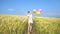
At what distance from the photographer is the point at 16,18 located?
2.37 meters

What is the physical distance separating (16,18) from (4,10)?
0.23 meters

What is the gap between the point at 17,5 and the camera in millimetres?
2412

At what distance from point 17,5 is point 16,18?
208 mm

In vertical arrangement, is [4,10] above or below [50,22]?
above

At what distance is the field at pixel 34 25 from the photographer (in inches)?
91.0

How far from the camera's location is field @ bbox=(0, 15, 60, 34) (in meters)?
2.31

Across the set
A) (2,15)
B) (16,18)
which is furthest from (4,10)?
(16,18)

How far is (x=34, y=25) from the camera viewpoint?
7.64 ft

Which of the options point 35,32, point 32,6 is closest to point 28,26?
point 35,32

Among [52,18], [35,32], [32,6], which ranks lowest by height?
[35,32]

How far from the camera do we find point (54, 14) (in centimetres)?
235

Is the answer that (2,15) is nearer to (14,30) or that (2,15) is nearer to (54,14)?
(14,30)

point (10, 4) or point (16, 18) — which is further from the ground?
point (10, 4)

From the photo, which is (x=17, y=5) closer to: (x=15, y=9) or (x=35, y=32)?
(x=15, y=9)
